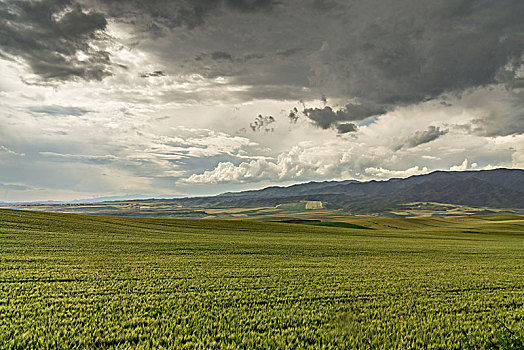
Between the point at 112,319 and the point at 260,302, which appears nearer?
the point at 112,319

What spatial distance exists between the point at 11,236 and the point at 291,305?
29.7 metres

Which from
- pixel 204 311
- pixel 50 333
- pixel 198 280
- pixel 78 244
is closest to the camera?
pixel 50 333

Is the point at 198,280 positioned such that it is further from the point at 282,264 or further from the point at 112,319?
the point at 282,264

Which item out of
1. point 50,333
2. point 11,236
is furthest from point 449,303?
point 11,236

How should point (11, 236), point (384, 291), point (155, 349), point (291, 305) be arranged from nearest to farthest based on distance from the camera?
point (155, 349)
point (291, 305)
point (384, 291)
point (11, 236)

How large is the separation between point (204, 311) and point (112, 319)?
273cm

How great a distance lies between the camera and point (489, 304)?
11.0m

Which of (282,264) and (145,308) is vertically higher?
(145,308)

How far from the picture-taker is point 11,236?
26297 mm

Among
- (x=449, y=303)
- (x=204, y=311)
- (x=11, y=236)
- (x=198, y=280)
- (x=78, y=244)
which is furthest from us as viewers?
(x=11, y=236)

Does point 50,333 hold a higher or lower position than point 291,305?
higher

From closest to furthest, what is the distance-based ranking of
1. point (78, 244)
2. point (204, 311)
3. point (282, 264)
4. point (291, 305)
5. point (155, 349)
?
1. point (155, 349)
2. point (204, 311)
3. point (291, 305)
4. point (282, 264)
5. point (78, 244)

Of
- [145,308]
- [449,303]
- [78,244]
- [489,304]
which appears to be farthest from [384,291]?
[78,244]

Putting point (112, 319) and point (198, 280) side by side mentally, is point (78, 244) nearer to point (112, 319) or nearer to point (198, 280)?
point (198, 280)
